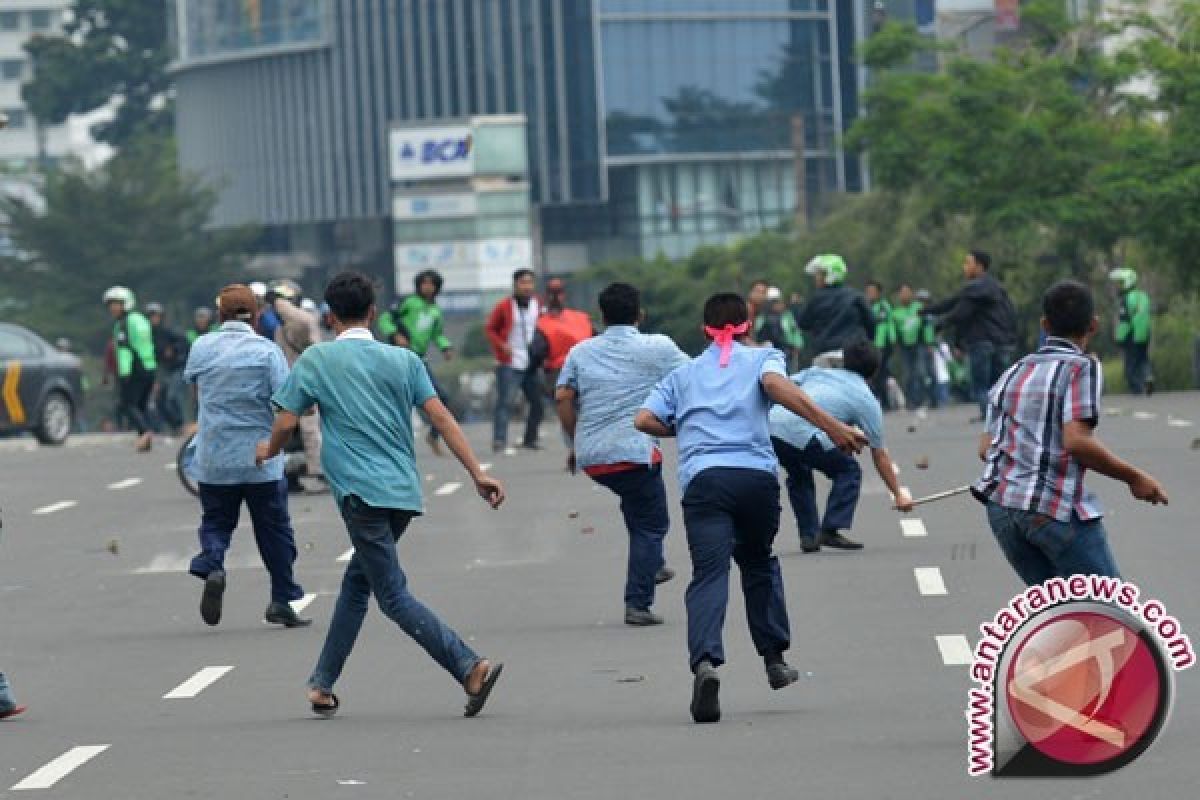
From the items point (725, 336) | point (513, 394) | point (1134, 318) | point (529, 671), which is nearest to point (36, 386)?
point (513, 394)

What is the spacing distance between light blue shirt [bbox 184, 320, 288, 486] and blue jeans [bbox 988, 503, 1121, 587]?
18.7ft

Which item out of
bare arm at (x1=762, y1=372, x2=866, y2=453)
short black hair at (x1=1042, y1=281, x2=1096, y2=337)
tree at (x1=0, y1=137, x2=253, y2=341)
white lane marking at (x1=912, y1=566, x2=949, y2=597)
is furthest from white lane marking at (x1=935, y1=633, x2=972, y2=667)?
tree at (x1=0, y1=137, x2=253, y2=341)

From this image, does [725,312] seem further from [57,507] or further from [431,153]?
[431,153]

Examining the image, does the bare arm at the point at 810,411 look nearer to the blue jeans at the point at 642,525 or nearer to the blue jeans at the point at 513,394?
the blue jeans at the point at 642,525

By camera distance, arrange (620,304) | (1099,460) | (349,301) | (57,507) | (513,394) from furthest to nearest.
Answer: (513,394)
(57,507)
(620,304)
(349,301)
(1099,460)

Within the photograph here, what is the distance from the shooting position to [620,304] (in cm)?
1430

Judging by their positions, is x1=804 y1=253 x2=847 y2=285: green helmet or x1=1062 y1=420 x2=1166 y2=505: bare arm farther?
x1=804 y1=253 x2=847 y2=285: green helmet

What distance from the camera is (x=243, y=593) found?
54.7ft

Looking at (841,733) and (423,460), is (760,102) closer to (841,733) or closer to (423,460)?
(423,460)

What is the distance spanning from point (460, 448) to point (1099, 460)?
2788 mm

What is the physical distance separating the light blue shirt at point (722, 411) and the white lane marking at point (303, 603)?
15.3ft

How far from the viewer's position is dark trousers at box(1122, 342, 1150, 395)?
124 feet

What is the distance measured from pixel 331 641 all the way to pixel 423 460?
1706 cm

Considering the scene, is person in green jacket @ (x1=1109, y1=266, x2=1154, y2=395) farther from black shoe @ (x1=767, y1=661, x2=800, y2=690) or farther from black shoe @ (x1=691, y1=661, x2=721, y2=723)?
black shoe @ (x1=691, y1=661, x2=721, y2=723)
